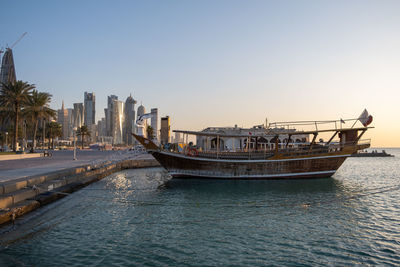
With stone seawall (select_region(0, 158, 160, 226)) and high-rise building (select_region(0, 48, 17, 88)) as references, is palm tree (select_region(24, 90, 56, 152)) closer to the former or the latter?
stone seawall (select_region(0, 158, 160, 226))

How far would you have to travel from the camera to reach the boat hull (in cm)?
2619

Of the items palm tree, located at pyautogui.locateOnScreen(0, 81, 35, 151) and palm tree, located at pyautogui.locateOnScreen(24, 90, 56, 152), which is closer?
palm tree, located at pyautogui.locateOnScreen(0, 81, 35, 151)

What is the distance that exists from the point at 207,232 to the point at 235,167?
15.9 meters

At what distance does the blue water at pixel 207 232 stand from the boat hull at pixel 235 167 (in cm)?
783

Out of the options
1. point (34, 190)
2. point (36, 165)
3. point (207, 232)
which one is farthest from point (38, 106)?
point (207, 232)

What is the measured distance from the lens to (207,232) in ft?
35.6

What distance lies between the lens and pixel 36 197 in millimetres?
14852

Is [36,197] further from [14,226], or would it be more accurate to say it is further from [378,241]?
[378,241]

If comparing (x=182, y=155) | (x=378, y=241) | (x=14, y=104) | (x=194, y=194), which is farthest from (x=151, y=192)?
(x=14, y=104)

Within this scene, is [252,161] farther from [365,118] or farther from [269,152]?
[365,118]

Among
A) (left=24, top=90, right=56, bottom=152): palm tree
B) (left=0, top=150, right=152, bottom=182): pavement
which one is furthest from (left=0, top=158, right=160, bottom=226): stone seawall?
(left=24, top=90, right=56, bottom=152): palm tree

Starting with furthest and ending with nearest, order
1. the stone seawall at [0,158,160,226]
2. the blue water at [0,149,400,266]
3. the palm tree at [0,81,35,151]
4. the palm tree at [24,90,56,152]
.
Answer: the palm tree at [24,90,56,152] → the palm tree at [0,81,35,151] → the stone seawall at [0,158,160,226] → the blue water at [0,149,400,266]

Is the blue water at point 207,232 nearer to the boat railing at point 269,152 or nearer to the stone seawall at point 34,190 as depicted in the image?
the stone seawall at point 34,190

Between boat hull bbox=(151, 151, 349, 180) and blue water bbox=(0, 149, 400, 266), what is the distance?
7.83m
